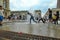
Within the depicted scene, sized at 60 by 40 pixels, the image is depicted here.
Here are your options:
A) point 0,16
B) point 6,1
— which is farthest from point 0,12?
point 6,1

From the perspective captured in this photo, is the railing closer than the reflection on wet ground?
Yes

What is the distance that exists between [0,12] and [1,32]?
22.2 ft

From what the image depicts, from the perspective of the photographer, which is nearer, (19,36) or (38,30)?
(19,36)

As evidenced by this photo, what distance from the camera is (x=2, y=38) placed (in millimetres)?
7023

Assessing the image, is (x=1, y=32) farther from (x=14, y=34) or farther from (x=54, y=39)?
(x=54, y=39)

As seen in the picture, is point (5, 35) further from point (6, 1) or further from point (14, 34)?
point (6, 1)

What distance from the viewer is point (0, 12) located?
14.1m

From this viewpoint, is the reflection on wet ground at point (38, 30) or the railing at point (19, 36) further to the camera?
the reflection on wet ground at point (38, 30)

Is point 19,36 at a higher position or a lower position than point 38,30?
higher

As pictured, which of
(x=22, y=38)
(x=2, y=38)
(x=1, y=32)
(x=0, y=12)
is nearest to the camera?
(x=22, y=38)

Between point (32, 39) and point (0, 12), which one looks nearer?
point (32, 39)

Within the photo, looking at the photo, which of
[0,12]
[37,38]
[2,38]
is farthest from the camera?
[0,12]

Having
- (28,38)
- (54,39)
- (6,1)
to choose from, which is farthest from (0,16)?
(6,1)

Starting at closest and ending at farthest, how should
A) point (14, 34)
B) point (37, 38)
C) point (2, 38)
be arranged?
point (37, 38) → point (14, 34) → point (2, 38)
